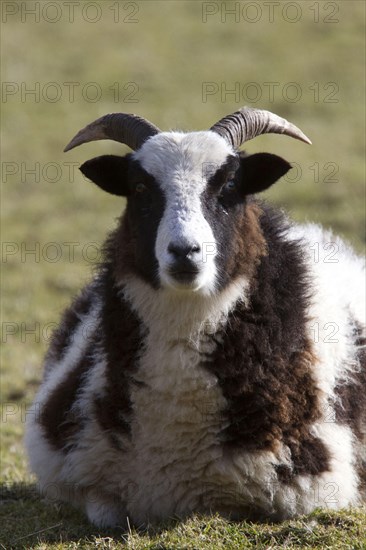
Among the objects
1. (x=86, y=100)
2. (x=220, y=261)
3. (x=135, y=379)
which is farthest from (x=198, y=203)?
(x=86, y=100)

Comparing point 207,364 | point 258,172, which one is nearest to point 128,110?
point 258,172

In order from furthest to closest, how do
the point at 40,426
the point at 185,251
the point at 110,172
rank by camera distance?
the point at 40,426 → the point at 110,172 → the point at 185,251

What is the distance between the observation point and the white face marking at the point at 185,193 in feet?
19.9

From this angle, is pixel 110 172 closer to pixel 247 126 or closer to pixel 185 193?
pixel 185 193

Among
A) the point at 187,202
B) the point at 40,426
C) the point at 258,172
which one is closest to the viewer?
the point at 187,202

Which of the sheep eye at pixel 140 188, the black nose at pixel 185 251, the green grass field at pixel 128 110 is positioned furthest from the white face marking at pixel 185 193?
the green grass field at pixel 128 110

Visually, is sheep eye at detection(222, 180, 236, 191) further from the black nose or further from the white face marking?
the black nose

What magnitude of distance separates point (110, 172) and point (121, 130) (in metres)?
0.31

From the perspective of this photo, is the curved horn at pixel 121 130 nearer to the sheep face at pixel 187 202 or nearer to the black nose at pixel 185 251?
the sheep face at pixel 187 202

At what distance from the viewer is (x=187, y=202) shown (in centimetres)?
632

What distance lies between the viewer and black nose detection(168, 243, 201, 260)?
19.6ft

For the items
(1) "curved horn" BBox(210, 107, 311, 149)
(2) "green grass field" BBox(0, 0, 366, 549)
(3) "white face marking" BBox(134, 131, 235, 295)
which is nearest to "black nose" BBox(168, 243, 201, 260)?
(3) "white face marking" BBox(134, 131, 235, 295)

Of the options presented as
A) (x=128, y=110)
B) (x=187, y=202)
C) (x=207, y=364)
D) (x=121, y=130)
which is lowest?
(x=207, y=364)

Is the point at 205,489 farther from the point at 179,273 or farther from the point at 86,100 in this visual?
the point at 86,100
